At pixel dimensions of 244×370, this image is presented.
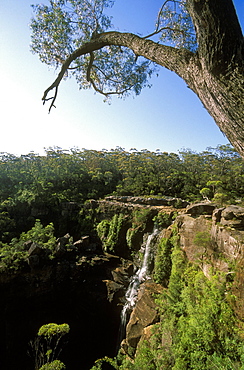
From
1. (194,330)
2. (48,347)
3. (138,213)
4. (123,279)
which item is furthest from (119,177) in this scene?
(194,330)

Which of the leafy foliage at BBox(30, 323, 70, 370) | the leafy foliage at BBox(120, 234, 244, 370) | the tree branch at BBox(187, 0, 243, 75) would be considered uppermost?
the tree branch at BBox(187, 0, 243, 75)

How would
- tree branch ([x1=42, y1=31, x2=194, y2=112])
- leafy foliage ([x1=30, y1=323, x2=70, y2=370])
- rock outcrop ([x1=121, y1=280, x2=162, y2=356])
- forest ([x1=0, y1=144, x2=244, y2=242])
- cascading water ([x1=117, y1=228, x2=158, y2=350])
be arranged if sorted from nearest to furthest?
tree branch ([x1=42, y1=31, x2=194, y2=112]) → leafy foliage ([x1=30, y1=323, x2=70, y2=370]) → rock outcrop ([x1=121, y1=280, x2=162, y2=356]) → cascading water ([x1=117, y1=228, x2=158, y2=350]) → forest ([x1=0, y1=144, x2=244, y2=242])

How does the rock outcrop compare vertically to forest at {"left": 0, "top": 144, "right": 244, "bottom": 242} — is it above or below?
below

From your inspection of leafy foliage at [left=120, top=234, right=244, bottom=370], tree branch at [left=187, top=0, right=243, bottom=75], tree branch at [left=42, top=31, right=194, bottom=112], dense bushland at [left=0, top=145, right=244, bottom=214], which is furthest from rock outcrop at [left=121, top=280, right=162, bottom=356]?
dense bushland at [left=0, top=145, right=244, bottom=214]

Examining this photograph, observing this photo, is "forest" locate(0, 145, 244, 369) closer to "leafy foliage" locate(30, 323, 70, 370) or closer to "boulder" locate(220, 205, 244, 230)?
"leafy foliage" locate(30, 323, 70, 370)

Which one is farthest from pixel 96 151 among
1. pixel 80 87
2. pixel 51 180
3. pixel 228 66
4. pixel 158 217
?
pixel 228 66

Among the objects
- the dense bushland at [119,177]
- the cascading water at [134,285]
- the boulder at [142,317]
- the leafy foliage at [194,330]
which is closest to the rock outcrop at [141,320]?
the boulder at [142,317]

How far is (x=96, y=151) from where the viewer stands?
3403 centimetres

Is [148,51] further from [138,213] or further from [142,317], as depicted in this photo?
[138,213]

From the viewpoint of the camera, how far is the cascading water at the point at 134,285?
9.12m

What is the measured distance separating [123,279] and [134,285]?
2.91 ft

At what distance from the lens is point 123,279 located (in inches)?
420

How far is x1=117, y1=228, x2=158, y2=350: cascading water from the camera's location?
29.9ft

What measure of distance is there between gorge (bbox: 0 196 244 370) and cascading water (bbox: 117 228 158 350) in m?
0.05
